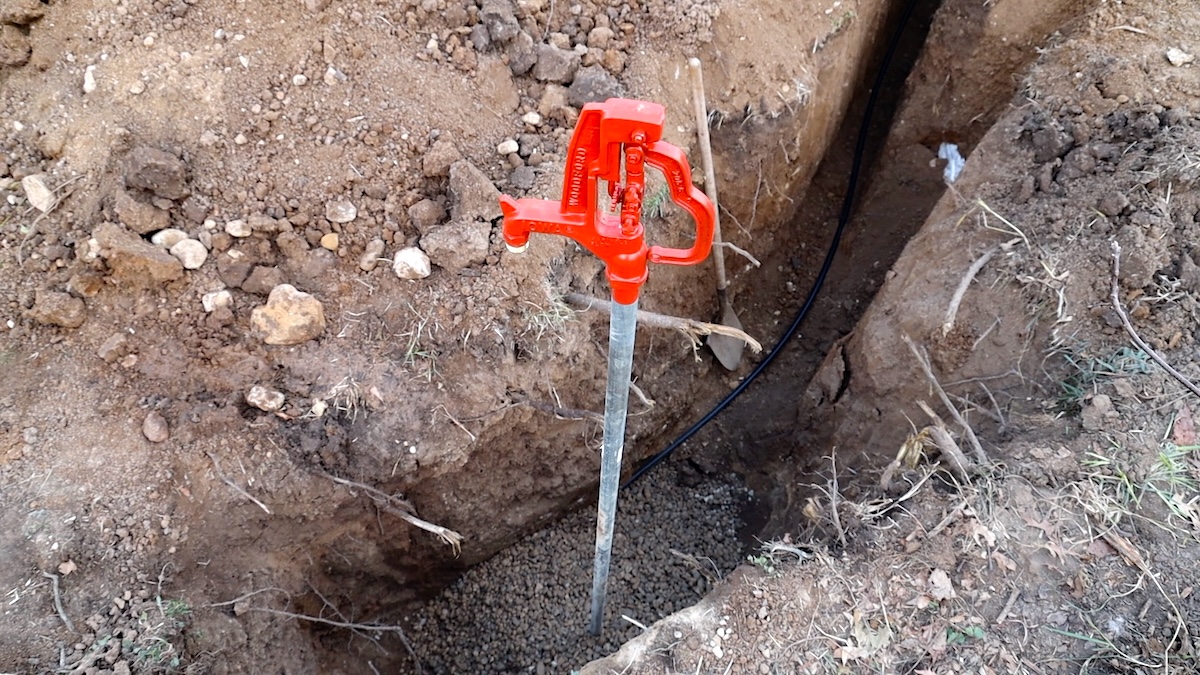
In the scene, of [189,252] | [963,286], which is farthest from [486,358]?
[963,286]

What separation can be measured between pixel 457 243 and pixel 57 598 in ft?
4.68

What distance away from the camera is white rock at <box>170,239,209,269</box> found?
6.77ft

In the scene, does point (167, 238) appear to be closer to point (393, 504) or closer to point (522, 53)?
point (393, 504)

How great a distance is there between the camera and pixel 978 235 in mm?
2395

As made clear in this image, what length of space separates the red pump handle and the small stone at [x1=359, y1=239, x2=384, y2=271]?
916mm

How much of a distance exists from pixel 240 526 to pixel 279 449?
0.26 metres

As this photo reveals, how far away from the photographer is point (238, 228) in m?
2.10

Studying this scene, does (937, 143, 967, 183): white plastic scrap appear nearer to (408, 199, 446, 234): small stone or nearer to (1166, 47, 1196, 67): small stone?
(1166, 47, 1196, 67): small stone

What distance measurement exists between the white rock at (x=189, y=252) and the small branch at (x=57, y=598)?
909 millimetres

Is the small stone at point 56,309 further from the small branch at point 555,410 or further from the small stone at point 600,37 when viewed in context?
the small stone at point 600,37

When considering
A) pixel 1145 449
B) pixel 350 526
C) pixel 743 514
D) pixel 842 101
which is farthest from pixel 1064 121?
pixel 350 526

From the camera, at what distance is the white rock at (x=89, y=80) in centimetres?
213

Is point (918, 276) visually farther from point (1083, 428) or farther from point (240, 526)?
point (240, 526)

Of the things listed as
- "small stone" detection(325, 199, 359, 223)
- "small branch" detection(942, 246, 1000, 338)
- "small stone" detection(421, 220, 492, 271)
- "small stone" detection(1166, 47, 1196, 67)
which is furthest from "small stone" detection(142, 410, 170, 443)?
"small stone" detection(1166, 47, 1196, 67)
